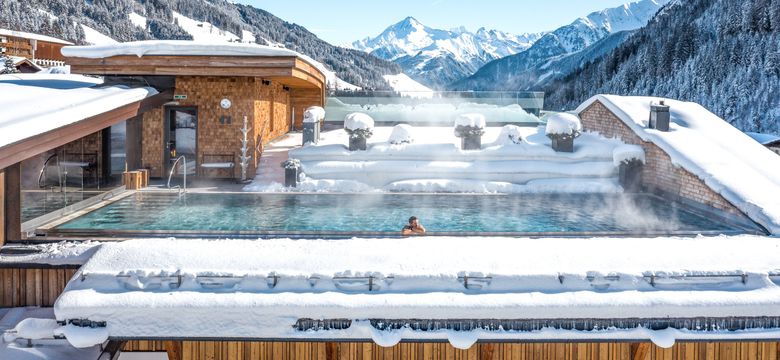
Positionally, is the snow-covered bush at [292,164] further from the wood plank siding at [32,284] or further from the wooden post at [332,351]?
the wooden post at [332,351]

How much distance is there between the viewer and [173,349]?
5.97 m

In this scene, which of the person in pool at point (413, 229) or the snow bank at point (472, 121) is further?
the snow bank at point (472, 121)

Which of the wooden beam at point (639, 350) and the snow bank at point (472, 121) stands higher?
the snow bank at point (472, 121)

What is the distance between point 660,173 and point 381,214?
5.98 meters

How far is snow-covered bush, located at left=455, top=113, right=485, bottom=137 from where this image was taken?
45.4 ft

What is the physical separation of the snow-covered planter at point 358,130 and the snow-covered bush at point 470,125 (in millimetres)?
2098

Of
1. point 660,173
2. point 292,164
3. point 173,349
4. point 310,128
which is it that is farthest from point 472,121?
point 173,349

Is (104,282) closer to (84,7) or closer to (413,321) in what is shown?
(413,321)

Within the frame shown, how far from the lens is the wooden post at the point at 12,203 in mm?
6980

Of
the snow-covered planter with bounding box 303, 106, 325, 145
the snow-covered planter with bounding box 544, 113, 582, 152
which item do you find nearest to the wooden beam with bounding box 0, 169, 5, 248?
the snow-covered planter with bounding box 303, 106, 325, 145

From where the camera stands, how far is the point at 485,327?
5.41 meters

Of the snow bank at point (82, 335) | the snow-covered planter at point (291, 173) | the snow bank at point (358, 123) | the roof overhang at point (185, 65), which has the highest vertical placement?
the roof overhang at point (185, 65)

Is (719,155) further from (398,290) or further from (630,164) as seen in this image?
(398,290)

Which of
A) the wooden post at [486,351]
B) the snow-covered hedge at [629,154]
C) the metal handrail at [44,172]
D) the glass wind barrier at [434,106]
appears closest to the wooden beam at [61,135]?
the metal handrail at [44,172]
